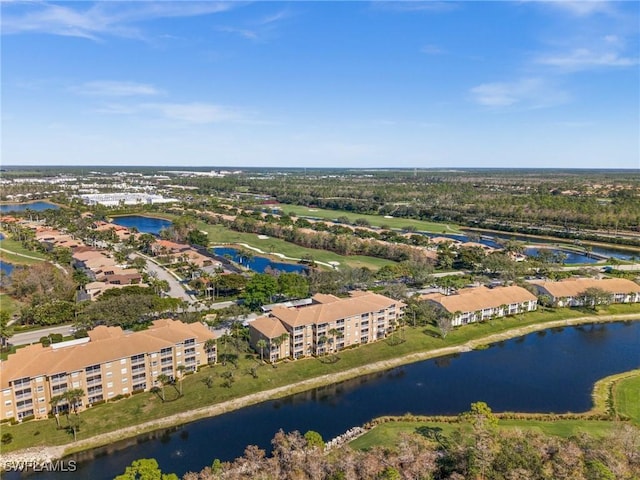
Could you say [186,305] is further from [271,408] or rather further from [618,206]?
[618,206]

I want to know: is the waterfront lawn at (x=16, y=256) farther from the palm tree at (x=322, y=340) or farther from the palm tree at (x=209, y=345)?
the palm tree at (x=322, y=340)

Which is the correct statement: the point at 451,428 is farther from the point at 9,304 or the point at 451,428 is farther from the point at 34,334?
the point at 9,304

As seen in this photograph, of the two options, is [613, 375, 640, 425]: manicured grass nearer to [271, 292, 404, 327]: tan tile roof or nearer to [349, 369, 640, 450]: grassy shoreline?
[349, 369, 640, 450]: grassy shoreline

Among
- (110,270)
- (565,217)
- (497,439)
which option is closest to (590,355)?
(497,439)

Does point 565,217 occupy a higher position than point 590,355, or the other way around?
point 565,217

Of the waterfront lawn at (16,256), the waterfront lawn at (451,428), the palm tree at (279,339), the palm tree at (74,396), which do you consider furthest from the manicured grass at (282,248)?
the palm tree at (74,396)

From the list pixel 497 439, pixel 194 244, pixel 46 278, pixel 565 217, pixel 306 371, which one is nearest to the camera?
pixel 497 439

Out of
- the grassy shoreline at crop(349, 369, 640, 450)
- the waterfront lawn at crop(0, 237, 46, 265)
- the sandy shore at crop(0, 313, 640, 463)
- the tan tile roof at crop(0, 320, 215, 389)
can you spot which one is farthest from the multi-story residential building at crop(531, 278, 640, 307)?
the waterfront lawn at crop(0, 237, 46, 265)
